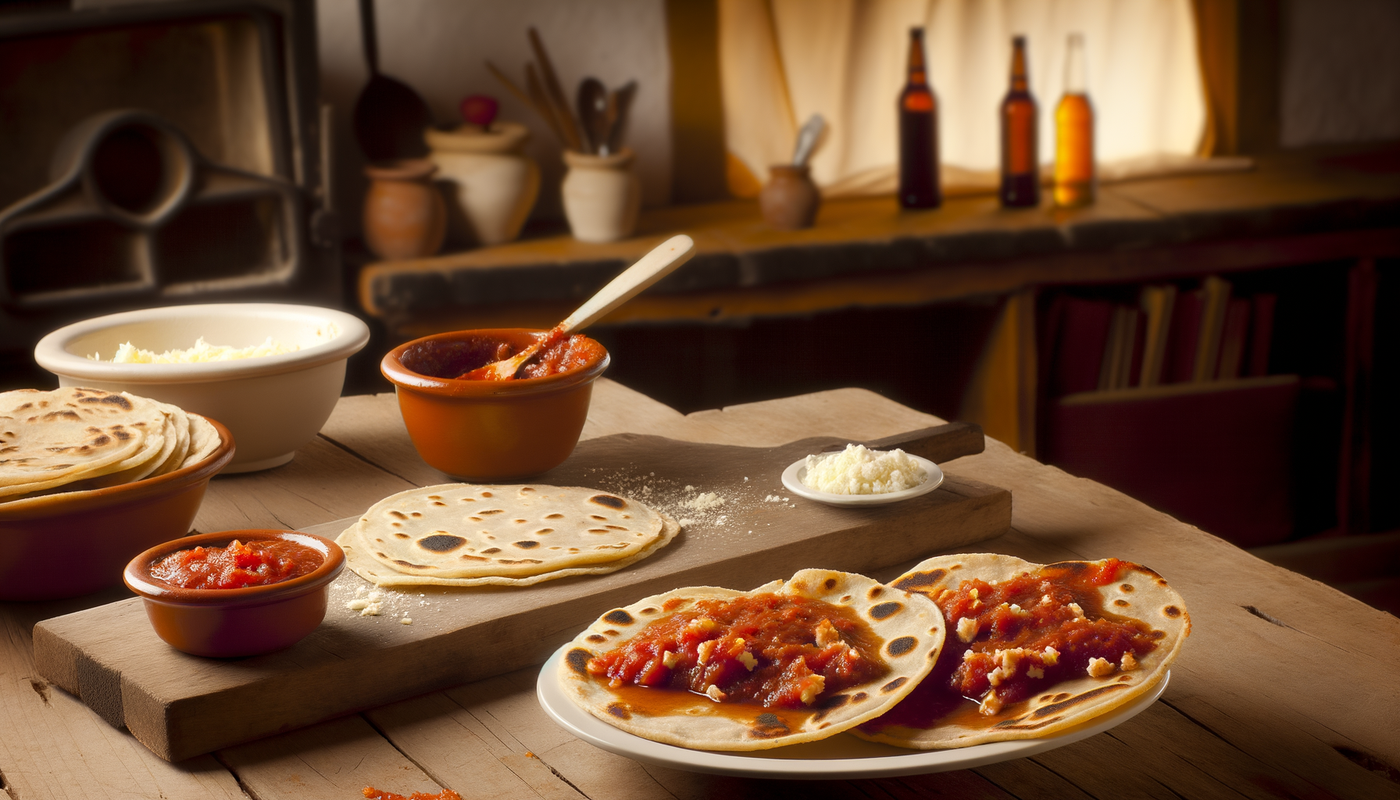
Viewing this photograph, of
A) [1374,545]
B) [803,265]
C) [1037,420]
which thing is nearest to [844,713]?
[803,265]

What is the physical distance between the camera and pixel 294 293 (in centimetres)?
291

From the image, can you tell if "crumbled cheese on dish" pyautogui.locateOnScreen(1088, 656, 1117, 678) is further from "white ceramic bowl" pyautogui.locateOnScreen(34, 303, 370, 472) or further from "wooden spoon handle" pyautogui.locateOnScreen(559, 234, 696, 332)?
"white ceramic bowl" pyautogui.locateOnScreen(34, 303, 370, 472)

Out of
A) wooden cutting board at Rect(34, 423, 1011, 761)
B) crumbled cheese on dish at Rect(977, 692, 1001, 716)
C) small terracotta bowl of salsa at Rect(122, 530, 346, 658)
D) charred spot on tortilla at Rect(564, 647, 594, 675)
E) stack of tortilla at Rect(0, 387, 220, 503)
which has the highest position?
stack of tortilla at Rect(0, 387, 220, 503)

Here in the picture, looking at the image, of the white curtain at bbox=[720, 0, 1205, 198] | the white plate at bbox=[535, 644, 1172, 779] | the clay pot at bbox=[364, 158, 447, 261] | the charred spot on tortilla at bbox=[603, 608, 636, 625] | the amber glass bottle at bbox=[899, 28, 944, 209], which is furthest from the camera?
the white curtain at bbox=[720, 0, 1205, 198]

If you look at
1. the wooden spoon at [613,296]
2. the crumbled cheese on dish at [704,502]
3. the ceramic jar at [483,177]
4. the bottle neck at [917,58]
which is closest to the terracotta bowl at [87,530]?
the wooden spoon at [613,296]

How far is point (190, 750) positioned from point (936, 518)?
0.75m

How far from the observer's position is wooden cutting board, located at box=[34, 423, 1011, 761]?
1010 mm

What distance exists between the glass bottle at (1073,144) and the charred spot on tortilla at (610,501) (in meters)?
2.26

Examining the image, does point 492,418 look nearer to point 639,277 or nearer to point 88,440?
point 639,277

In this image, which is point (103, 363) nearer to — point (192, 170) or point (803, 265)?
point (192, 170)

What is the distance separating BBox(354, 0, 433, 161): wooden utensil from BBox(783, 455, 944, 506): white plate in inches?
80.9

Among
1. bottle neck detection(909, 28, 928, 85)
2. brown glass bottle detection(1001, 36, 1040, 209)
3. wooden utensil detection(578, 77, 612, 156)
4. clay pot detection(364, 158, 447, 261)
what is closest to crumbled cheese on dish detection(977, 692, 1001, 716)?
clay pot detection(364, 158, 447, 261)

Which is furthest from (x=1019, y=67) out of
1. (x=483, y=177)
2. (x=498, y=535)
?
(x=498, y=535)

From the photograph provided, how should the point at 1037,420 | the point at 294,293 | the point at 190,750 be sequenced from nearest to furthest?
1. the point at 190,750
2. the point at 294,293
3. the point at 1037,420
